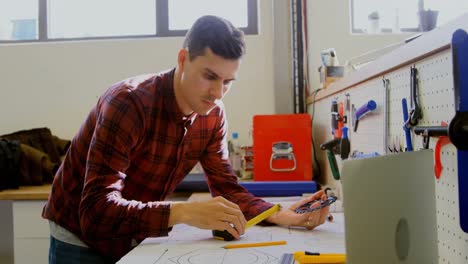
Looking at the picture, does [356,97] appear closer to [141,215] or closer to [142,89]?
[142,89]

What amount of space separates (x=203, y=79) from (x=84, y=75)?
1849mm

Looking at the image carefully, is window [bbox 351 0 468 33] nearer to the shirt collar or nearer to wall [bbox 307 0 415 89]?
wall [bbox 307 0 415 89]

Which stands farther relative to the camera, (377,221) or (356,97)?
(356,97)

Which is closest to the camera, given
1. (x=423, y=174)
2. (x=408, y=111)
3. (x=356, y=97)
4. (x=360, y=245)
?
(x=360, y=245)

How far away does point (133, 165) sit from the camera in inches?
49.1

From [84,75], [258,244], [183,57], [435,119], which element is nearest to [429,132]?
[435,119]

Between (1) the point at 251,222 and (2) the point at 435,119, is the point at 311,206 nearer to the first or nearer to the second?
(1) the point at 251,222

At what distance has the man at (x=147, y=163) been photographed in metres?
1.05

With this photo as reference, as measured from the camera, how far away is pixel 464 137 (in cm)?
51

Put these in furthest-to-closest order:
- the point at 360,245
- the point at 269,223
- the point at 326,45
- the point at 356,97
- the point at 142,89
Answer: the point at 326,45 < the point at 356,97 < the point at 269,223 < the point at 142,89 < the point at 360,245

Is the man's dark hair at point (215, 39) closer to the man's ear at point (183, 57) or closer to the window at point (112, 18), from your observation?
the man's ear at point (183, 57)

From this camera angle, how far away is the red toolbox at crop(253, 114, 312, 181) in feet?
6.81

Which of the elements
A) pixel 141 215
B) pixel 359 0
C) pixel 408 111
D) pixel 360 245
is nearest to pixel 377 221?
pixel 360 245

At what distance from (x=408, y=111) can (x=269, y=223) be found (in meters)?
0.55
